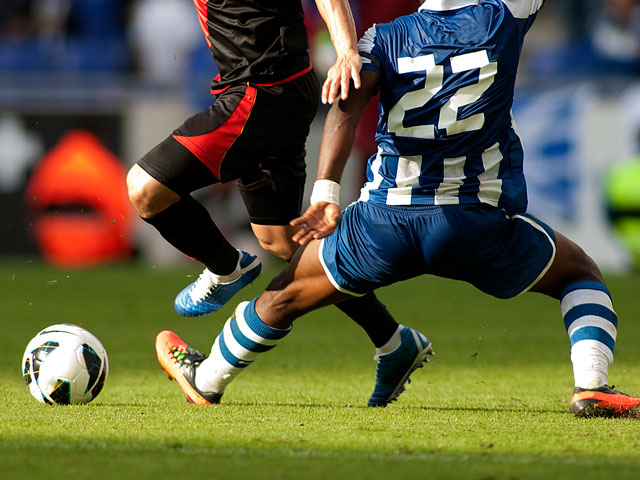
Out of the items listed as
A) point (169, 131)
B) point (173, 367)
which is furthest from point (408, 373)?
point (169, 131)

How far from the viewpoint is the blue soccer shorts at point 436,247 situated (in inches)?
150

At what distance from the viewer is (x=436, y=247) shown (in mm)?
3812

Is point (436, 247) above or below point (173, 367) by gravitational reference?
above

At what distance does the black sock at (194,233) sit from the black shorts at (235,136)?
0.17 meters

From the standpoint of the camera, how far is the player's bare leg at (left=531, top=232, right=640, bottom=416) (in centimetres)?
386

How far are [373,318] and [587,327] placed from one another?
0.99 metres

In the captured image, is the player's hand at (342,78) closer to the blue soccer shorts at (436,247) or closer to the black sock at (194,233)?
the blue soccer shorts at (436,247)

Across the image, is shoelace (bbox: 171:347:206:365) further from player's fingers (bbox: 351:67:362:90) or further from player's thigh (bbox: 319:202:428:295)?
player's fingers (bbox: 351:67:362:90)

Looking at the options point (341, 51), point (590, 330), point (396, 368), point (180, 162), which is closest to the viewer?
point (341, 51)

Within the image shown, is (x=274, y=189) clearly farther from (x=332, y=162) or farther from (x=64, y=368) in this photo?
(x=64, y=368)

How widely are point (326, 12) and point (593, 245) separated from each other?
829 cm

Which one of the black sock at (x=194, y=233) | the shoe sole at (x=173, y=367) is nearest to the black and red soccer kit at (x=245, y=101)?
the black sock at (x=194, y=233)

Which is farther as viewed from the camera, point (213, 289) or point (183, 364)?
point (213, 289)

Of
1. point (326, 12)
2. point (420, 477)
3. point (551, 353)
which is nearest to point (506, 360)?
point (551, 353)
